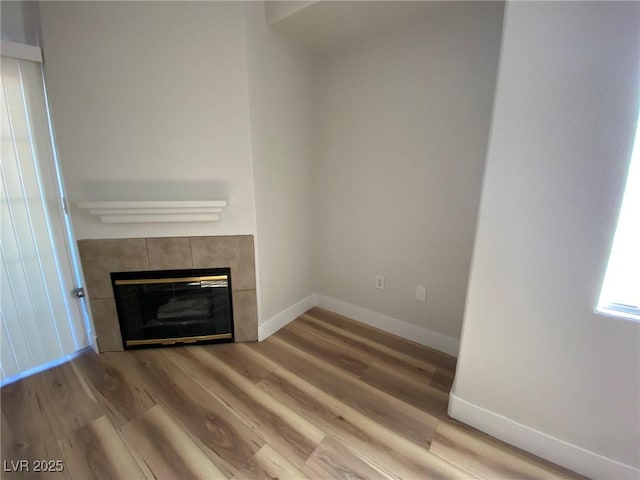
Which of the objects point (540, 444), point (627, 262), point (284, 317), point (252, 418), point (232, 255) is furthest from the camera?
point (284, 317)

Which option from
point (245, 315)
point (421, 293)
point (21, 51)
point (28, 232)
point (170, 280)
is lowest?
point (245, 315)

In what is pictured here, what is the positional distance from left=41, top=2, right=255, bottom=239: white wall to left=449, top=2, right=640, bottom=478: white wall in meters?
1.47

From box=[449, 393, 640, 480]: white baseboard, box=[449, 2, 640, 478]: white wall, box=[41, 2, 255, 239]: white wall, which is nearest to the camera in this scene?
box=[449, 2, 640, 478]: white wall

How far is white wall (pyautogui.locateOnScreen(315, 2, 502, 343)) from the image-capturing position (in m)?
1.57

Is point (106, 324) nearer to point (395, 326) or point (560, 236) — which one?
point (395, 326)

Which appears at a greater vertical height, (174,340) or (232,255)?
(232,255)

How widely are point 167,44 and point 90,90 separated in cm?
52

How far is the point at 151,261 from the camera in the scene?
5.99ft

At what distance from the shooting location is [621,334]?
100cm

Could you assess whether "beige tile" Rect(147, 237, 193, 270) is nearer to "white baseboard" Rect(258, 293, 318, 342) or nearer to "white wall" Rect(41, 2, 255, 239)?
"white wall" Rect(41, 2, 255, 239)

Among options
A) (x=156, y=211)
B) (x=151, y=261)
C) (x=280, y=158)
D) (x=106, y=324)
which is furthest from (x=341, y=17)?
(x=106, y=324)

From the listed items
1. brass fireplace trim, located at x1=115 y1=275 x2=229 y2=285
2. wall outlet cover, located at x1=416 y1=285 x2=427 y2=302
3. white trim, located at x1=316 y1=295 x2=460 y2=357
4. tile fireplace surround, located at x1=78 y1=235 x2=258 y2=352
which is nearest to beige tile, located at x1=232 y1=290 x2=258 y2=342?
tile fireplace surround, located at x1=78 y1=235 x2=258 y2=352

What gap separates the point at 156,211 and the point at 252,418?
1331mm

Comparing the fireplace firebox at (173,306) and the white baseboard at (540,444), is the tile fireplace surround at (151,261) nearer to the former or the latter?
the fireplace firebox at (173,306)
